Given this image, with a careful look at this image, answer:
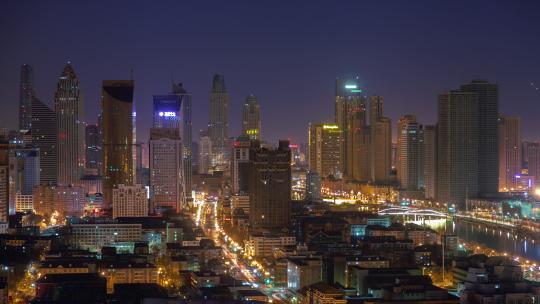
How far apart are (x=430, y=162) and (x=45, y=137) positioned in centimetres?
1608

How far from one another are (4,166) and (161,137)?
30.8 ft

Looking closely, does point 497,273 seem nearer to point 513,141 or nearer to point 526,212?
point 526,212

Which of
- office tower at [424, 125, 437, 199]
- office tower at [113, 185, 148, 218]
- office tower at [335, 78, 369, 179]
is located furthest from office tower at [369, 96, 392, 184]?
office tower at [113, 185, 148, 218]

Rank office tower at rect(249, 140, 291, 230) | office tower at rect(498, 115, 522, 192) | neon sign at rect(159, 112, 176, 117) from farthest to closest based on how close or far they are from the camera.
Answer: office tower at rect(498, 115, 522, 192)
neon sign at rect(159, 112, 176, 117)
office tower at rect(249, 140, 291, 230)

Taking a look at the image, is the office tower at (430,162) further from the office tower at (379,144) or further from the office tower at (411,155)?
the office tower at (379,144)

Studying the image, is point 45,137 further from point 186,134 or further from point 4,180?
point 4,180

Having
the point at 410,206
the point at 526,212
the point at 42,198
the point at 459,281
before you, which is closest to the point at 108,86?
the point at 42,198

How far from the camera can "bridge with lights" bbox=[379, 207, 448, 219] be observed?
3234 cm

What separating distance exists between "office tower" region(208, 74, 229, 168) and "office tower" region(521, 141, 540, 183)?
1472 cm

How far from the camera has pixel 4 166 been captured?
23125 mm

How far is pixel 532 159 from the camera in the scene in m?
45.9

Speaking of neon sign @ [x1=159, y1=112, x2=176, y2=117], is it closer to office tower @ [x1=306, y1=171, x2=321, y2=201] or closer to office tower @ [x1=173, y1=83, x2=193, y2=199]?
office tower @ [x1=173, y1=83, x2=193, y2=199]

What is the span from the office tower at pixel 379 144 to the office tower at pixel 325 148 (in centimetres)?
176

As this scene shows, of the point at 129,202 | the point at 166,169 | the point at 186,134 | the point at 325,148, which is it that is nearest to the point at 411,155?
the point at 325,148
